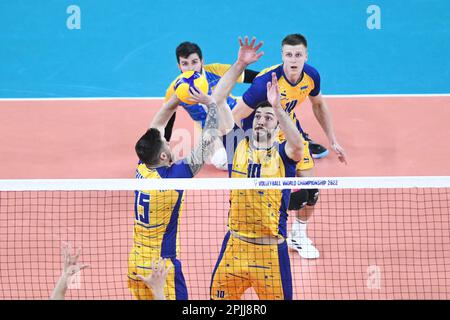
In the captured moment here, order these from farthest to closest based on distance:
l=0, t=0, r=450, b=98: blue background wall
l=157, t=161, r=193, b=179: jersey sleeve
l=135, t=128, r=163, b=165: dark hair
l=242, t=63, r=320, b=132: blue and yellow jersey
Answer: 1. l=0, t=0, r=450, b=98: blue background wall
2. l=242, t=63, r=320, b=132: blue and yellow jersey
3. l=157, t=161, r=193, b=179: jersey sleeve
4. l=135, t=128, r=163, b=165: dark hair

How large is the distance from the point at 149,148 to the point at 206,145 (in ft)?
1.72

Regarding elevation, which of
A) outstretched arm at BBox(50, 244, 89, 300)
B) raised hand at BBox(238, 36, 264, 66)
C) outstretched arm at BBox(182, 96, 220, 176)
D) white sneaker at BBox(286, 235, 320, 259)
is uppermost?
raised hand at BBox(238, 36, 264, 66)

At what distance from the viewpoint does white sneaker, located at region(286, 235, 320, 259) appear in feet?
29.5

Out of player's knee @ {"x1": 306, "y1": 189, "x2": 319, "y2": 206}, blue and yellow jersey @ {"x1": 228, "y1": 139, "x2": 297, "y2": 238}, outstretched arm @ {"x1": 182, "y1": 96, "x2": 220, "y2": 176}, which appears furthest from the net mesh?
outstretched arm @ {"x1": 182, "y1": 96, "x2": 220, "y2": 176}

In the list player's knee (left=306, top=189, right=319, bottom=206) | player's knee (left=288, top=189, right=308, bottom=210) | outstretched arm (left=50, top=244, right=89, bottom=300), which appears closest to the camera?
outstretched arm (left=50, top=244, right=89, bottom=300)

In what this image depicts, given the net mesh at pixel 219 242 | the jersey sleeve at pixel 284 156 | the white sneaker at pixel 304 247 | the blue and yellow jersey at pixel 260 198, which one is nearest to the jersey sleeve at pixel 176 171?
the blue and yellow jersey at pixel 260 198

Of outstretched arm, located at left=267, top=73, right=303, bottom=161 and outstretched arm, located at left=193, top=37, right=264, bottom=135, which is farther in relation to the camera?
outstretched arm, located at left=193, top=37, right=264, bottom=135

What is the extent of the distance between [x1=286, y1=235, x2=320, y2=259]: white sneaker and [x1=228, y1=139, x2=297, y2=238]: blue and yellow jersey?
2.09m

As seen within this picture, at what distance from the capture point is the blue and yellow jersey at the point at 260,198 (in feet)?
22.5

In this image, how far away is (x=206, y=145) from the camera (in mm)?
6785

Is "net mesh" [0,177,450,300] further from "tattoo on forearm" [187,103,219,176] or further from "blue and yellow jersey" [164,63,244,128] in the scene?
"tattoo on forearm" [187,103,219,176]

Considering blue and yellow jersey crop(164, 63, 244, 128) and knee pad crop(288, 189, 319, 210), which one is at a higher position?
blue and yellow jersey crop(164, 63, 244, 128)

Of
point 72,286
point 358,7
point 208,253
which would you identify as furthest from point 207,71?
point 358,7
